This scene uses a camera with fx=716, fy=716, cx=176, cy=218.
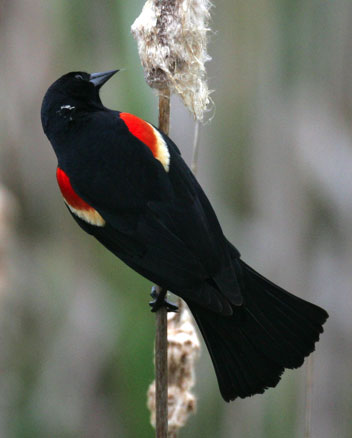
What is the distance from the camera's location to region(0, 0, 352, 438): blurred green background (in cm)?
304

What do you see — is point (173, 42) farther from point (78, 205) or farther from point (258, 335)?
point (258, 335)

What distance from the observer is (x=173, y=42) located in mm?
2141

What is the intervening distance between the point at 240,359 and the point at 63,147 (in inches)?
34.5

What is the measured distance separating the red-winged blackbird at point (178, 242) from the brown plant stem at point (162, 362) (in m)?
0.08

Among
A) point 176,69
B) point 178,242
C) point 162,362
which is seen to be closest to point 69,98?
point 176,69

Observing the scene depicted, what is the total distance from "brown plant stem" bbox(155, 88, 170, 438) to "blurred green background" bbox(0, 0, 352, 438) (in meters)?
0.82

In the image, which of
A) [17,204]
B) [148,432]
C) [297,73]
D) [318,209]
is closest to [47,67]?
[17,204]

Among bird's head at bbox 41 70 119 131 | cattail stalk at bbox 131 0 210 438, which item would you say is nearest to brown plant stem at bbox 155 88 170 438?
cattail stalk at bbox 131 0 210 438

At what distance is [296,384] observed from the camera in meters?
3.03

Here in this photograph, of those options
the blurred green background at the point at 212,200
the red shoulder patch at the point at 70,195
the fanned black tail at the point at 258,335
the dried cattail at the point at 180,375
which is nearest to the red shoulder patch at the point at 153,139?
the red shoulder patch at the point at 70,195

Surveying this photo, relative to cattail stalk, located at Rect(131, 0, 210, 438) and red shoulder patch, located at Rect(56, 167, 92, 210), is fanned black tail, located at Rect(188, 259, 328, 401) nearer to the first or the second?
cattail stalk, located at Rect(131, 0, 210, 438)

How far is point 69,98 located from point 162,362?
0.95 meters

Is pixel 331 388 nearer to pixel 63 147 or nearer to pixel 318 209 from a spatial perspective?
pixel 318 209

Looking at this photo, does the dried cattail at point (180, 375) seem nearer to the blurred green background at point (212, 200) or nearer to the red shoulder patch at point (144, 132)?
the red shoulder patch at point (144, 132)
